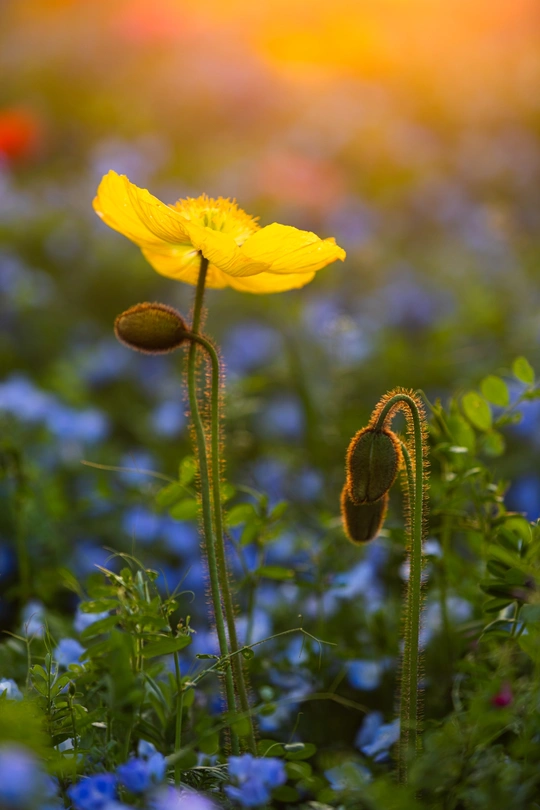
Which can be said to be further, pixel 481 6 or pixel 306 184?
pixel 481 6

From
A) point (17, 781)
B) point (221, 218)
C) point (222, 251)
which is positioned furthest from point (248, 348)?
point (17, 781)

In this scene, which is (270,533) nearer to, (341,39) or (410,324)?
(410,324)

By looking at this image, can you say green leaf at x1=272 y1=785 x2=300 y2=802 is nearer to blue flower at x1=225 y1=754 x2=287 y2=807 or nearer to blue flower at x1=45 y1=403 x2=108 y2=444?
blue flower at x1=225 y1=754 x2=287 y2=807

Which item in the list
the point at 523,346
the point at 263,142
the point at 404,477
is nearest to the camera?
the point at 404,477

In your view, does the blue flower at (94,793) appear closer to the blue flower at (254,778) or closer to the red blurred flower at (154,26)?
the blue flower at (254,778)

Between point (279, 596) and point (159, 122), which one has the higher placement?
point (159, 122)

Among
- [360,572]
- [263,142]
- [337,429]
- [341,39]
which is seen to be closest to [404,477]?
[360,572]
